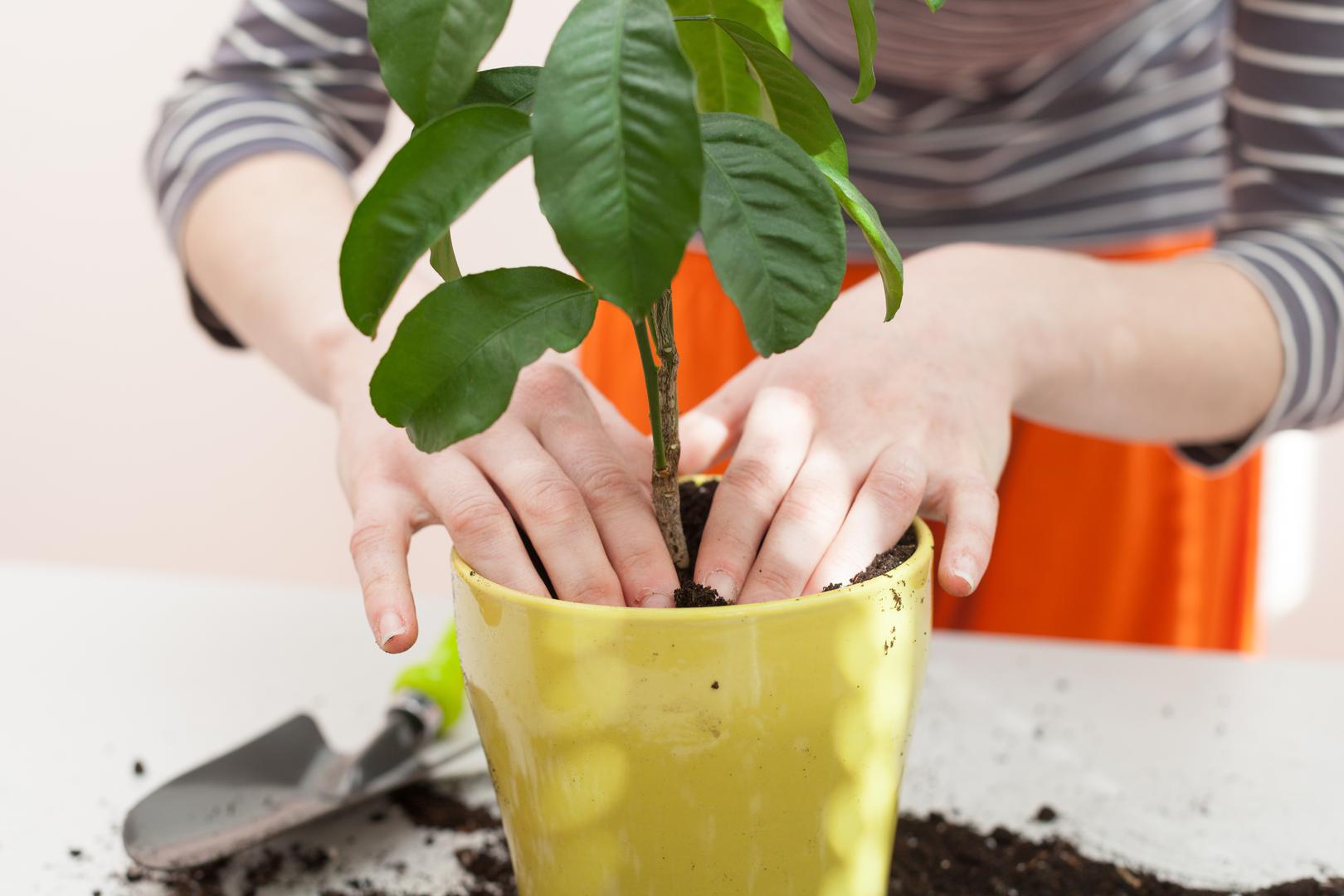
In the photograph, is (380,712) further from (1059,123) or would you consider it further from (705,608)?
(1059,123)

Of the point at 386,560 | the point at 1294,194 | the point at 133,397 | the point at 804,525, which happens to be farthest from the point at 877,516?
the point at 133,397

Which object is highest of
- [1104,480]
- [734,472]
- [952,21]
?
[952,21]

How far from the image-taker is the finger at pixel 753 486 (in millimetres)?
557

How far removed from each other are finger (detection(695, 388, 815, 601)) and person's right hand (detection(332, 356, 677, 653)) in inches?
0.9

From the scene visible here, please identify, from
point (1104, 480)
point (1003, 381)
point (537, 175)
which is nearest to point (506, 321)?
point (537, 175)

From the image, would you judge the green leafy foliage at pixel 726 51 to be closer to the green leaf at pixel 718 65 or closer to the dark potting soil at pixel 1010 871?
the green leaf at pixel 718 65

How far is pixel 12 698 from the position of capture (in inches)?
36.5

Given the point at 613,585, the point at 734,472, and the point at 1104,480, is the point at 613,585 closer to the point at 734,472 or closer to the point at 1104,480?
the point at 734,472

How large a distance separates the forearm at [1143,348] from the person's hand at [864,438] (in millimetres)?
46

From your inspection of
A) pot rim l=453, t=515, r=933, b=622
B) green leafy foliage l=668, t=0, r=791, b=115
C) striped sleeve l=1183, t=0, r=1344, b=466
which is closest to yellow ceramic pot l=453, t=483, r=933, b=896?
pot rim l=453, t=515, r=933, b=622

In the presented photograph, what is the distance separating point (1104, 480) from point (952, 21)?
0.49 m

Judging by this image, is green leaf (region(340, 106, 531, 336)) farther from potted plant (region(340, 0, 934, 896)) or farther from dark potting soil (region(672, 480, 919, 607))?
dark potting soil (region(672, 480, 919, 607))

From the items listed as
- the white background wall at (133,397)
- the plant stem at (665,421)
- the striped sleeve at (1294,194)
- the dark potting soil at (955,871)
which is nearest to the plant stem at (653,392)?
the plant stem at (665,421)

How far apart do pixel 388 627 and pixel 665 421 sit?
0.54 feet
